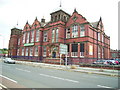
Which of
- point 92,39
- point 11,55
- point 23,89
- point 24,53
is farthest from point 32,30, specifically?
point 23,89

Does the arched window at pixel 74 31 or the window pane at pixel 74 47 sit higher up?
the arched window at pixel 74 31

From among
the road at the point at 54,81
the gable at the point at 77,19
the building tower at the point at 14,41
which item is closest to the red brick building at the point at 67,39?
the gable at the point at 77,19

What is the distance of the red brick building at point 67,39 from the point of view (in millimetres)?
26625

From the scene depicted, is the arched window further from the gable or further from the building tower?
the building tower

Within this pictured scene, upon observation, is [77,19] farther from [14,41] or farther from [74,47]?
[14,41]

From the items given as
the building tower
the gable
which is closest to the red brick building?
the gable

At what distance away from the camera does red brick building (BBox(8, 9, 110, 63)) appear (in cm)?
2662

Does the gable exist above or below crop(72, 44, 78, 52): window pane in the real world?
above

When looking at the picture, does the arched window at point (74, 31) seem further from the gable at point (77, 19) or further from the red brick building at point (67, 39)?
Answer: the gable at point (77, 19)

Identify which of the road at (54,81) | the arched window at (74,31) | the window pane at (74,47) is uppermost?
the arched window at (74,31)

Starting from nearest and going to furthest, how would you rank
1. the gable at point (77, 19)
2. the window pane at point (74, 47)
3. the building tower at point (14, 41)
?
the gable at point (77, 19), the window pane at point (74, 47), the building tower at point (14, 41)

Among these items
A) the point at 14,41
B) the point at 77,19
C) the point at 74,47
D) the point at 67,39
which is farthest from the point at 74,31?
the point at 14,41

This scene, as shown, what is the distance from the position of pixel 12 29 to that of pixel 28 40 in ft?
62.8

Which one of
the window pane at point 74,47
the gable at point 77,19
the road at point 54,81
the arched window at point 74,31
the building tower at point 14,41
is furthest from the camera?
the building tower at point 14,41
